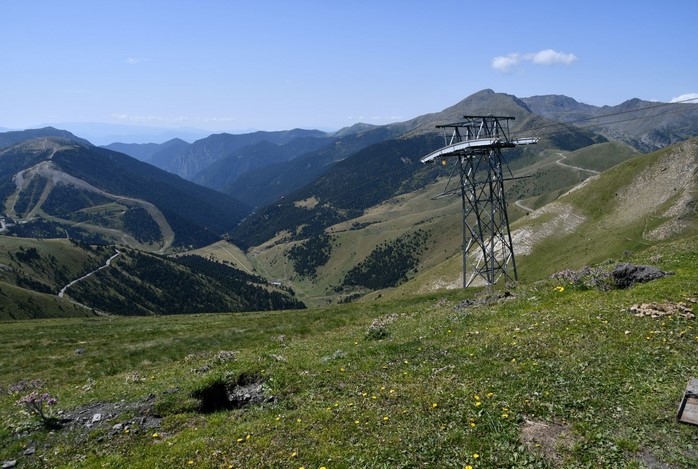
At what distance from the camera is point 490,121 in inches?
2010

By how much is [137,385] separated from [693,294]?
94.9 feet

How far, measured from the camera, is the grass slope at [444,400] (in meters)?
13.2

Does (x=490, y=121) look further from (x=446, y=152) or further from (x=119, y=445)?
(x=119, y=445)

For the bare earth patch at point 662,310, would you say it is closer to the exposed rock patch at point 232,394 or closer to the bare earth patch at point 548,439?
the bare earth patch at point 548,439

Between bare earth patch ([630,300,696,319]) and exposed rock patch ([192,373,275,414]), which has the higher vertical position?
bare earth patch ([630,300,696,319])

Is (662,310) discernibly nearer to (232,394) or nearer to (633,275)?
(633,275)

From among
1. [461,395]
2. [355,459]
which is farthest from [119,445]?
[461,395]

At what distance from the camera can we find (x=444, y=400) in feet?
52.8

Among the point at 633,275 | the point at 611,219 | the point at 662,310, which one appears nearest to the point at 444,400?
the point at 662,310

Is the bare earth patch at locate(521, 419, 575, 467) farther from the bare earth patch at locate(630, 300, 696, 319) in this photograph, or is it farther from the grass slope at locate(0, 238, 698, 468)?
the bare earth patch at locate(630, 300, 696, 319)

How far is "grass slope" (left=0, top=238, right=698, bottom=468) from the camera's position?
1324cm

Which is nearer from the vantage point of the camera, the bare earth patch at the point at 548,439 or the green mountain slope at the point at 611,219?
the bare earth patch at the point at 548,439

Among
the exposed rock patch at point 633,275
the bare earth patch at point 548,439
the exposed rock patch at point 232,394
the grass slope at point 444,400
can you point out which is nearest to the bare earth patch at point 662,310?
the grass slope at point 444,400

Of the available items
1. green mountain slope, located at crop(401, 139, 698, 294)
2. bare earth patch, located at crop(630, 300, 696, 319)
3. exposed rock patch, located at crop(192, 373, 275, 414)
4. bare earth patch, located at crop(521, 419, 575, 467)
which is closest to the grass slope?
bare earth patch, located at crop(521, 419, 575, 467)
